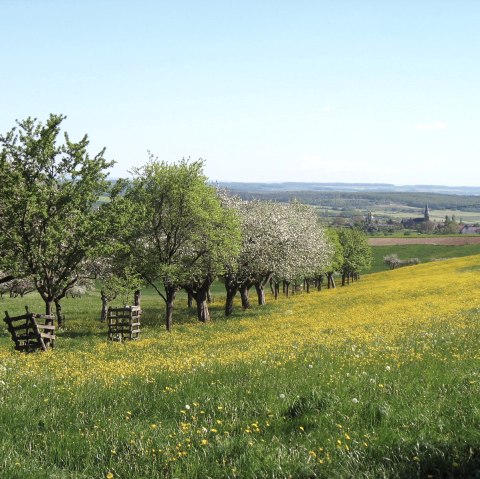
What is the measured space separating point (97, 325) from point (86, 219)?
725 inches

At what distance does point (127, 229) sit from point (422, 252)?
133 metres

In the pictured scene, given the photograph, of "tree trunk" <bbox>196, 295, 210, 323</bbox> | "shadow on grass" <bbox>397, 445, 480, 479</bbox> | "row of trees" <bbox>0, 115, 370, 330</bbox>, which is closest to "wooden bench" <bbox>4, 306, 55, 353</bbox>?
"row of trees" <bbox>0, 115, 370, 330</bbox>

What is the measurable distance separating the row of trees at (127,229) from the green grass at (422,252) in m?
Result: 88.8

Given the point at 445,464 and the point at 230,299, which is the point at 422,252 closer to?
the point at 230,299

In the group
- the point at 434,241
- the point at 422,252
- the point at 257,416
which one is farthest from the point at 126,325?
the point at 434,241

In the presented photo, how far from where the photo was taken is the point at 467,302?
104ft

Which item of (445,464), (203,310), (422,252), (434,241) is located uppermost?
(445,464)

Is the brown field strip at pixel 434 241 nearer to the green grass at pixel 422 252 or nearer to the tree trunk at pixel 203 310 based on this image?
the green grass at pixel 422 252

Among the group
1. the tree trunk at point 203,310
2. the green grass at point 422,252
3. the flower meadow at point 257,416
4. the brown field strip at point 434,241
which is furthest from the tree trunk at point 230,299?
the brown field strip at point 434,241

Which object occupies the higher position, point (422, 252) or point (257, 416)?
point (257, 416)

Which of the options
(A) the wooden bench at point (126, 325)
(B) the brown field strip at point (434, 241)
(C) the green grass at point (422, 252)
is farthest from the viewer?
(B) the brown field strip at point (434, 241)

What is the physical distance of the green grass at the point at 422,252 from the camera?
137625 millimetres

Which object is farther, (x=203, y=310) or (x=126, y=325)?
(x=203, y=310)

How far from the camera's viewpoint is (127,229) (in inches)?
1244
